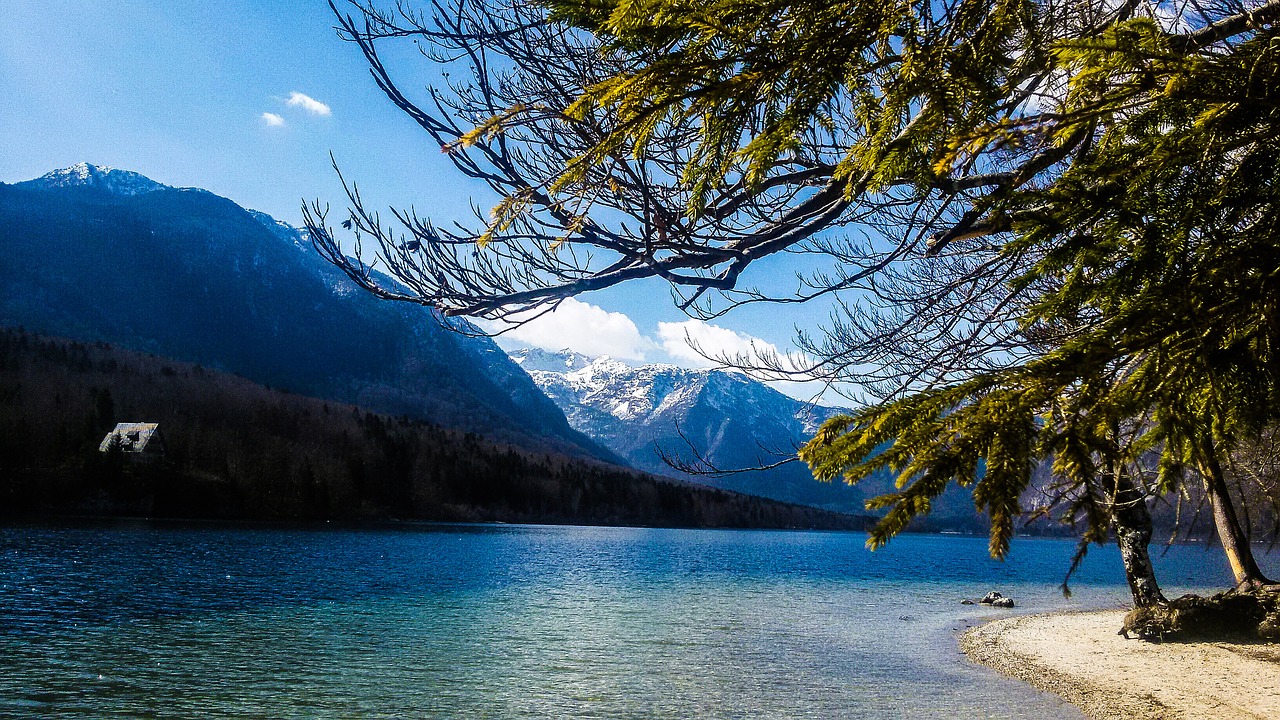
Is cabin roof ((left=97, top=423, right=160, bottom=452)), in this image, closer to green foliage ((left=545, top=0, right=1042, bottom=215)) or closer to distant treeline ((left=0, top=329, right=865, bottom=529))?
distant treeline ((left=0, top=329, right=865, bottom=529))

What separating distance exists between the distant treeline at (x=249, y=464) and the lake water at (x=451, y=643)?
39.7 meters

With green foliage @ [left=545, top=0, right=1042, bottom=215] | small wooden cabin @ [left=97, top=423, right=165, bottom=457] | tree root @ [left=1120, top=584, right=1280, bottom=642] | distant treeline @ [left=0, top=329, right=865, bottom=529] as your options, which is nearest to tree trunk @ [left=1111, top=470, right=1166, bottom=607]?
tree root @ [left=1120, top=584, right=1280, bottom=642]

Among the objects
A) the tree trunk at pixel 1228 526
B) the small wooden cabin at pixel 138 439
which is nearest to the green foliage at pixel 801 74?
the tree trunk at pixel 1228 526

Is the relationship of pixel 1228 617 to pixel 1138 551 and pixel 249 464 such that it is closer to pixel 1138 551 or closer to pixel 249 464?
pixel 1138 551

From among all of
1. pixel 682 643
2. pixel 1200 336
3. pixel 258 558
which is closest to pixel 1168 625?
pixel 682 643

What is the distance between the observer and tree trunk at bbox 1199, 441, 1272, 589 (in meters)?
3.80

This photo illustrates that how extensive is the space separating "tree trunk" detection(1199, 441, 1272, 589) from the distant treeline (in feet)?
298

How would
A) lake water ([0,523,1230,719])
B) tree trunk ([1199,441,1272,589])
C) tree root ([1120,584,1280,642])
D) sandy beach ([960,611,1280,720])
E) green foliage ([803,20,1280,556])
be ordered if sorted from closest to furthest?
green foliage ([803,20,1280,556]) < tree trunk ([1199,441,1272,589]) < sandy beach ([960,611,1280,720]) < lake water ([0,523,1230,719]) < tree root ([1120,584,1280,642])

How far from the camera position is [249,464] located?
3642 inches

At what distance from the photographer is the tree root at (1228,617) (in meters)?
15.3

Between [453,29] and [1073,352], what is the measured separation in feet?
16.1

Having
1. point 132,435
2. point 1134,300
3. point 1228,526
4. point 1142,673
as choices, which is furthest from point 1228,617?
point 132,435

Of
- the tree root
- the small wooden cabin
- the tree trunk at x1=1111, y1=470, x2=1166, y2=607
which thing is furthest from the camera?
the small wooden cabin

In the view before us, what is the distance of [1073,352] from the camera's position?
299 cm
